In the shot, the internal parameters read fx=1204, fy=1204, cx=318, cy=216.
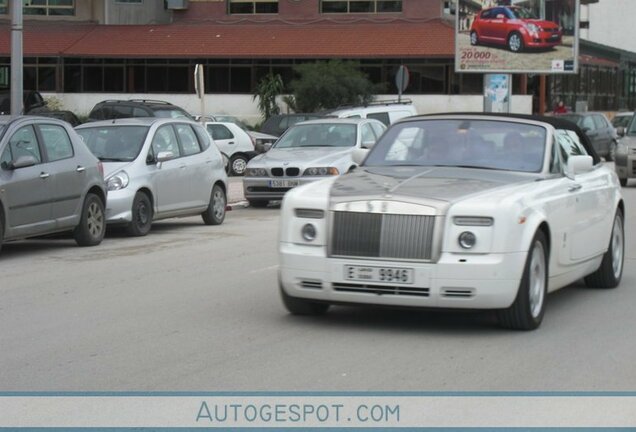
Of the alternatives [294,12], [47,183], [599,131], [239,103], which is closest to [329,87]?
[239,103]

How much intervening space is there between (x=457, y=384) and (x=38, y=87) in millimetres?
49583

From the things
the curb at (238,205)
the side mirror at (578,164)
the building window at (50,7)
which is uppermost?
the building window at (50,7)

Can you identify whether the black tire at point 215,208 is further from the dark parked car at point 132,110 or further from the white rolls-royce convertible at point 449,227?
the dark parked car at point 132,110

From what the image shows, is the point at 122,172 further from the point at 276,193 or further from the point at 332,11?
the point at 332,11

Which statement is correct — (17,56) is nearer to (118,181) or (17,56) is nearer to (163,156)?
(163,156)

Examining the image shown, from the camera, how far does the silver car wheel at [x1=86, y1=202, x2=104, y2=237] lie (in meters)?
15.0

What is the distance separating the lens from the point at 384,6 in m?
54.0

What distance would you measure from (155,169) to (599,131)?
26.3 m

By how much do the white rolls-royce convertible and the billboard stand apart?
110 ft

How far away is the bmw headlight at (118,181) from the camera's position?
52.8 ft

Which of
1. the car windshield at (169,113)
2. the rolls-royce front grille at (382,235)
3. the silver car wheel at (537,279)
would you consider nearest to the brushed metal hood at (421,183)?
the rolls-royce front grille at (382,235)

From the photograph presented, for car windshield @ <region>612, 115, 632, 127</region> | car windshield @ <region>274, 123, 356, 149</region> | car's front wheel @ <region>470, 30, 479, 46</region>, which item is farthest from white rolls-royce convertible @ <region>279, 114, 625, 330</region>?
car windshield @ <region>612, 115, 632, 127</region>

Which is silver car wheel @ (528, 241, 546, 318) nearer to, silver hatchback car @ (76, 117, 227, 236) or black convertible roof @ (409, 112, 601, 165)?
black convertible roof @ (409, 112, 601, 165)

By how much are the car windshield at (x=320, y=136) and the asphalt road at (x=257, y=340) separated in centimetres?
964
